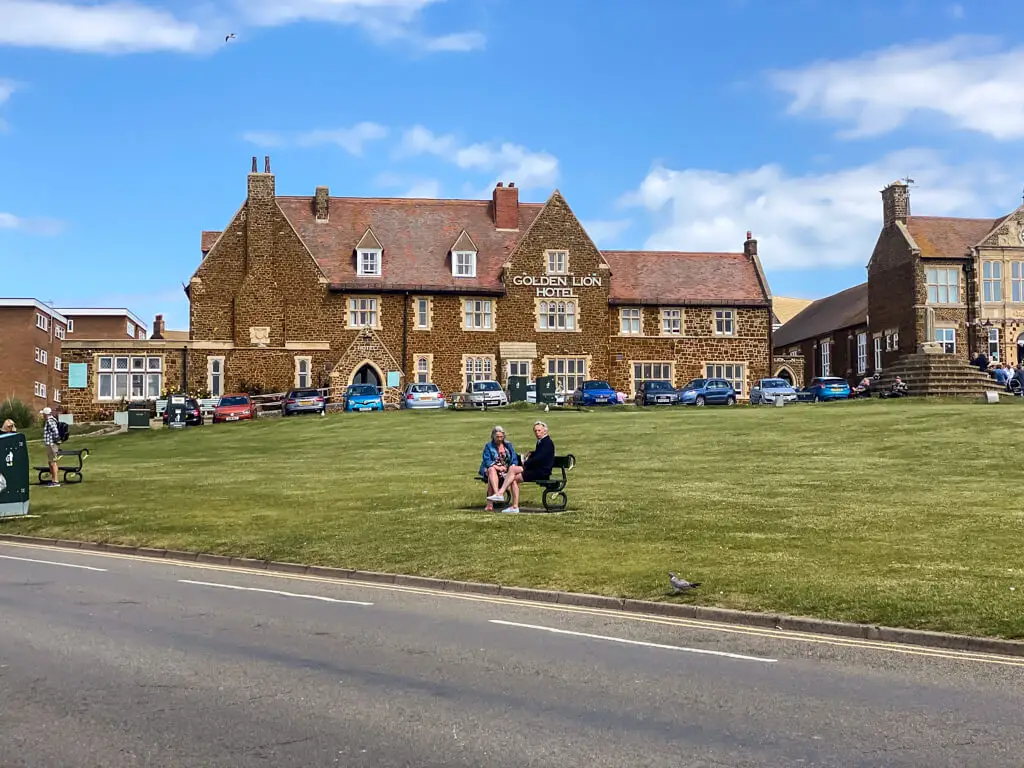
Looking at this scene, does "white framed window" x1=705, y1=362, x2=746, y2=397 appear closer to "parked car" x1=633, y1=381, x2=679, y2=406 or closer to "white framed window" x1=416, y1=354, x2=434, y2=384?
"parked car" x1=633, y1=381, x2=679, y2=406

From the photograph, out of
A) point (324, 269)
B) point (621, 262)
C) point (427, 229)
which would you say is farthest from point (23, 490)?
point (621, 262)

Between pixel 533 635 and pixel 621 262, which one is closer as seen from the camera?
pixel 533 635

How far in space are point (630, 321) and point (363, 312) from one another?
15.4 metres

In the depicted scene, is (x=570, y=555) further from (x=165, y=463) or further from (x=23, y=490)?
(x=165, y=463)

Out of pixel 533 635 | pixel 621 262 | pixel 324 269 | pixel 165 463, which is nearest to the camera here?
pixel 533 635

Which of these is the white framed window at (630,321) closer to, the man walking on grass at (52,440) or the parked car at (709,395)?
the parked car at (709,395)

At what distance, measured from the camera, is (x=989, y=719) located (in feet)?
24.9

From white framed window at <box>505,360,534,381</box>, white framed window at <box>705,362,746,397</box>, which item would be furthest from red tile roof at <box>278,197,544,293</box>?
white framed window at <box>705,362,746,397</box>

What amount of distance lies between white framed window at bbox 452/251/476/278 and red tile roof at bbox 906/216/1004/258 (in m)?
26.4

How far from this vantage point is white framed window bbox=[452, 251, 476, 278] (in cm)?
6303

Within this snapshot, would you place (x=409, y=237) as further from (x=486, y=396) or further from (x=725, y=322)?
(x=725, y=322)

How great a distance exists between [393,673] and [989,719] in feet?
14.3

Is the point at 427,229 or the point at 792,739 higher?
the point at 427,229

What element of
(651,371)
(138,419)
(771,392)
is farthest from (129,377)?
(771,392)
